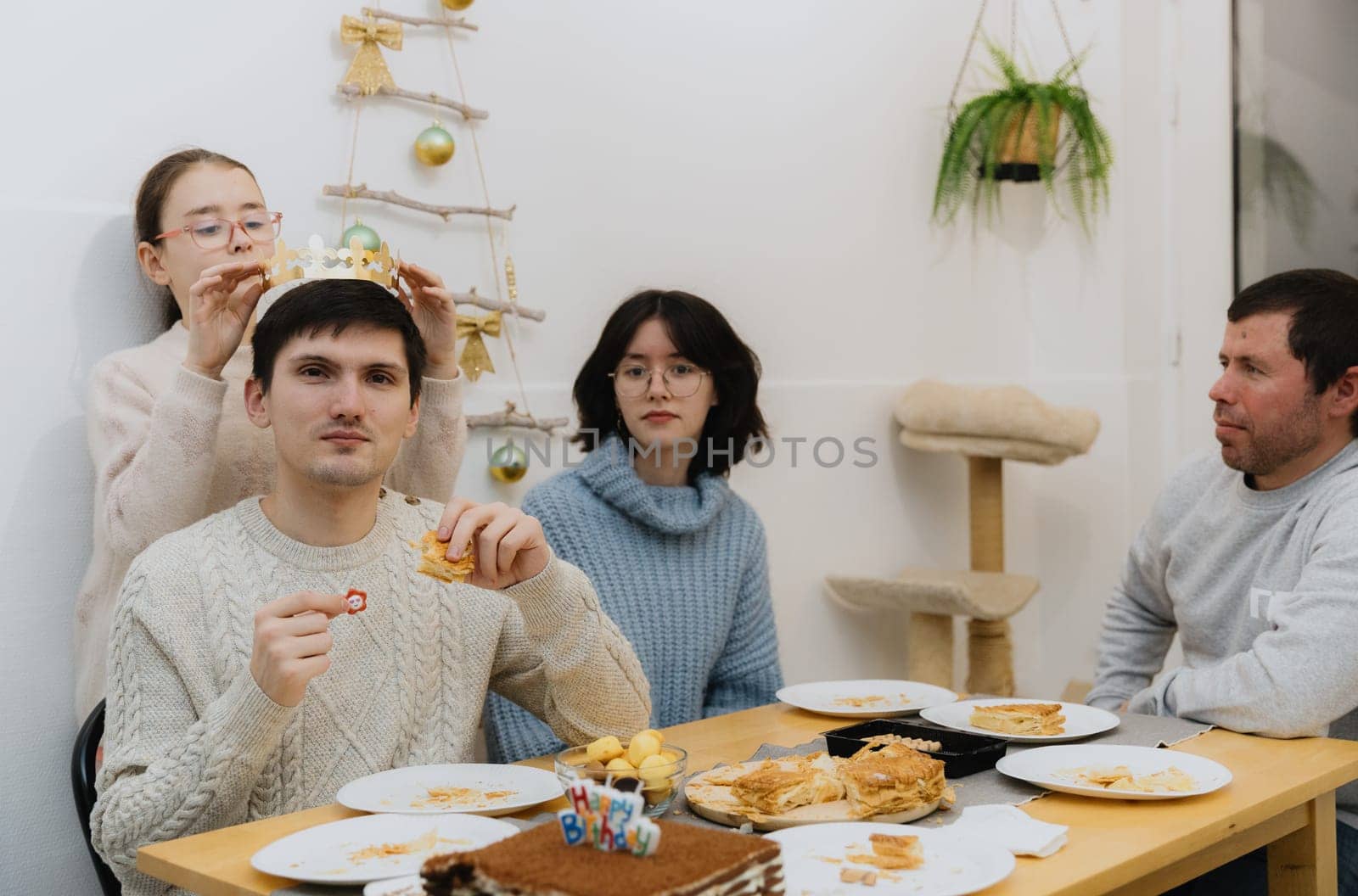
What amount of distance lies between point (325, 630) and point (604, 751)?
389mm

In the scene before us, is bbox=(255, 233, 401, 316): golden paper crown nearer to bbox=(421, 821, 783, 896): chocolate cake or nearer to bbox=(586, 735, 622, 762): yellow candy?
bbox=(586, 735, 622, 762): yellow candy

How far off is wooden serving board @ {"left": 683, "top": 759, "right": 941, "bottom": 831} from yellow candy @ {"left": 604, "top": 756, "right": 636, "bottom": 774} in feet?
0.30

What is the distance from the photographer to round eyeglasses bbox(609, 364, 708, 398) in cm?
261

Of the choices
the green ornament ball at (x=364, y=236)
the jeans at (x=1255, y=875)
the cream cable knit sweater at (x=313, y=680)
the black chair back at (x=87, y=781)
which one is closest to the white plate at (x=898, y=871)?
the cream cable knit sweater at (x=313, y=680)

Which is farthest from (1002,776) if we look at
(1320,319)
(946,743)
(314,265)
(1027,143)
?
(1027,143)

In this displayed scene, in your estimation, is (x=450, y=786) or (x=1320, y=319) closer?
(x=450, y=786)

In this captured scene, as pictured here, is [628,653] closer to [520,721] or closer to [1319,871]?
[520,721]

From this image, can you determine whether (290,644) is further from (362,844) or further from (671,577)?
(671,577)

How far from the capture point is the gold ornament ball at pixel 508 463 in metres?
2.84

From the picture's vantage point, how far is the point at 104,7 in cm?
232

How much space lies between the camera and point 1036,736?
189 centimetres

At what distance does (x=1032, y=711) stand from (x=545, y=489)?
3.42 ft

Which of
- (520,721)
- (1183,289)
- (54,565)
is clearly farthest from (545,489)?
(1183,289)

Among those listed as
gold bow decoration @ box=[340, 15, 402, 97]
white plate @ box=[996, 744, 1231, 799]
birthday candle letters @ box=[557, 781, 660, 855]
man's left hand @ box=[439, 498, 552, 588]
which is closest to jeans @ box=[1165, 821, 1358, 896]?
white plate @ box=[996, 744, 1231, 799]
